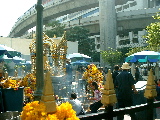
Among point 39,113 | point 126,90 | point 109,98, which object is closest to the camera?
point 39,113

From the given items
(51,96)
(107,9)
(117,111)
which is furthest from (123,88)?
(107,9)

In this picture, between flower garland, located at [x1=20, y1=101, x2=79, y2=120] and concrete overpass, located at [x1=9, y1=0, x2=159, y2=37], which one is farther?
concrete overpass, located at [x1=9, y1=0, x2=159, y2=37]

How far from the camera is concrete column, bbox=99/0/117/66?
44250mm

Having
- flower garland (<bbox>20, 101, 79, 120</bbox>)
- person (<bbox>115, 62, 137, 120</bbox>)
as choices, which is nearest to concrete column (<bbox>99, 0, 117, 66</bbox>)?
person (<bbox>115, 62, 137, 120</bbox>)

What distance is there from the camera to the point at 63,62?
1239cm

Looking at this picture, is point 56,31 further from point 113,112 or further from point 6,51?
point 113,112

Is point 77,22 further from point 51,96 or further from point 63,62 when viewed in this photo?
point 51,96

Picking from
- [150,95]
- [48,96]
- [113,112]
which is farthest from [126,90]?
[48,96]

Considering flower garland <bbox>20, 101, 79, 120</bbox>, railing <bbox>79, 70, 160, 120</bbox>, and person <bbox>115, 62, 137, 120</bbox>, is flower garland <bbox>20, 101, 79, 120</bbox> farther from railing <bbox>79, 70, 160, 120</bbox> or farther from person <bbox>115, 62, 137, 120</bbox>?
person <bbox>115, 62, 137, 120</bbox>

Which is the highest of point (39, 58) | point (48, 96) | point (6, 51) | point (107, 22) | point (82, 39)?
point (107, 22)

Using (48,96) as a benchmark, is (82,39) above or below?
above

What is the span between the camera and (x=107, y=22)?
44.4 metres

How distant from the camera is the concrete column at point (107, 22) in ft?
145

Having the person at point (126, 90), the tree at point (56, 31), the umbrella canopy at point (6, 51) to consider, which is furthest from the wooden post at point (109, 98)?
the tree at point (56, 31)
